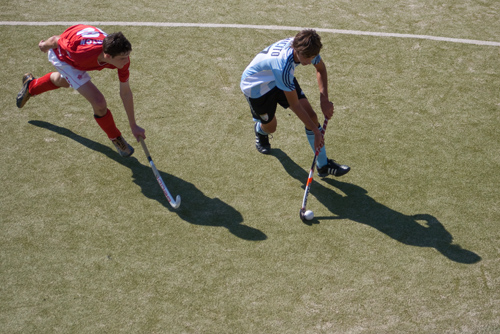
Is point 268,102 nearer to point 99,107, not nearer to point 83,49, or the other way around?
point 99,107

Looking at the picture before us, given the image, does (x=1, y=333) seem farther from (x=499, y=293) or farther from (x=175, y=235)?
(x=499, y=293)

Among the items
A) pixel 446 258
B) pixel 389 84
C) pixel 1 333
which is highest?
pixel 389 84

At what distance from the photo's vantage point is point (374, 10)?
305 inches

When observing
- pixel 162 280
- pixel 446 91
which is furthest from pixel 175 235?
pixel 446 91

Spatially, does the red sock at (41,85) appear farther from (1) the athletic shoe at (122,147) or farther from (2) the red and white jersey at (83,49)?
(1) the athletic shoe at (122,147)

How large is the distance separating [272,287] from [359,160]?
1.88m

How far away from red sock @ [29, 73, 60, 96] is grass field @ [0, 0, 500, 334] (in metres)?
0.35

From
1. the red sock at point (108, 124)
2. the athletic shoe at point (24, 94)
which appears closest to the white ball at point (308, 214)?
the red sock at point (108, 124)

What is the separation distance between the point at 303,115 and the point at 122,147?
1.97 m

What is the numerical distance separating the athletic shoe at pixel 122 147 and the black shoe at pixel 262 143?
Answer: 131 cm

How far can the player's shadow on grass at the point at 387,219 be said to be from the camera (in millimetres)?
4370

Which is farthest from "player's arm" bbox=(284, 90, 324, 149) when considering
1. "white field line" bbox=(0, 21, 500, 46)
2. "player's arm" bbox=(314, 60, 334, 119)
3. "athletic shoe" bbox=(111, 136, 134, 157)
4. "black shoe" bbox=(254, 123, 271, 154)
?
"white field line" bbox=(0, 21, 500, 46)

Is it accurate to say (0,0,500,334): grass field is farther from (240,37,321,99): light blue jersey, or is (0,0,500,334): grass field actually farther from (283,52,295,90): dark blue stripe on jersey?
(283,52,295,90): dark blue stripe on jersey

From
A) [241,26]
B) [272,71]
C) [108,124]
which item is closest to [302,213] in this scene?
[272,71]
